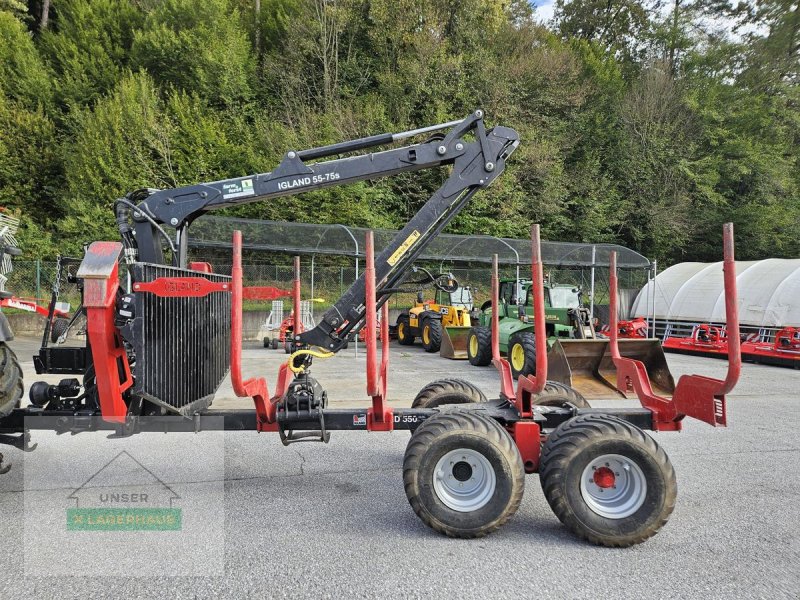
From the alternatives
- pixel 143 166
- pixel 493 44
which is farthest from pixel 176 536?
pixel 493 44

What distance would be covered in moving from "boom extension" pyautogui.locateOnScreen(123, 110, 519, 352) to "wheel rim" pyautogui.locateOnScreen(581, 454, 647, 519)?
2.28 metres

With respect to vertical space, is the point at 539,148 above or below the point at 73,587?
above

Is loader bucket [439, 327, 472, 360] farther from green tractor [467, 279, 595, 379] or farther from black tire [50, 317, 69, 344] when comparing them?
black tire [50, 317, 69, 344]

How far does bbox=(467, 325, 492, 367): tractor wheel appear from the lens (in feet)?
40.7

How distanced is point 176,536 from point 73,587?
72cm

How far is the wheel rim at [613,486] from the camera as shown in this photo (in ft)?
12.2

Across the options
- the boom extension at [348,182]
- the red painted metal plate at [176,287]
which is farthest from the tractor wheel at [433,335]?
the red painted metal plate at [176,287]

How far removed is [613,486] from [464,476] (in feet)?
3.36

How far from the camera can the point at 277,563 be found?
3373 millimetres

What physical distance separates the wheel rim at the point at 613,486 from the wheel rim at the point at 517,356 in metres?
6.75

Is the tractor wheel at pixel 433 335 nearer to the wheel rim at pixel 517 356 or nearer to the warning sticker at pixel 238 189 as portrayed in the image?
the wheel rim at pixel 517 356

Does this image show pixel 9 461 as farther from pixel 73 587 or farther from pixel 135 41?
pixel 135 41

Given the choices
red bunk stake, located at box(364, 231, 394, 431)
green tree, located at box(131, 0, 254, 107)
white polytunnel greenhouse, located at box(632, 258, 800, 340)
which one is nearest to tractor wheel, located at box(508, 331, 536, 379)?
red bunk stake, located at box(364, 231, 394, 431)

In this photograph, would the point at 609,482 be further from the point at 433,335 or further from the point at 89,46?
the point at 89,46
